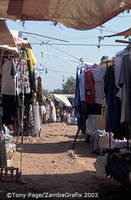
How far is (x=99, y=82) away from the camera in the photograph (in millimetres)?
9773

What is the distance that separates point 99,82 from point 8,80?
6.76 feet

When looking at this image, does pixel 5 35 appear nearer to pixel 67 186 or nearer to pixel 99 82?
pixel 67 186

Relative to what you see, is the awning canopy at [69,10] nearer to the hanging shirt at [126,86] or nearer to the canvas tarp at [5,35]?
the canvas tarp at [5,35]

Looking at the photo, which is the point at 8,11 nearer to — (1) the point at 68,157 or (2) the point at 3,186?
(2) the point at 3,186

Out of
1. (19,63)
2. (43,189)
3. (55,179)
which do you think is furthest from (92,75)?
(43,189)

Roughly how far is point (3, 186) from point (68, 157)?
4.32m

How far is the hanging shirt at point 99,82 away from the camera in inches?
380

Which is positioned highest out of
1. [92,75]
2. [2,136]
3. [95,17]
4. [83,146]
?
[95,17]

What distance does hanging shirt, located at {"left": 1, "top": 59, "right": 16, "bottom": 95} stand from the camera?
9516mm

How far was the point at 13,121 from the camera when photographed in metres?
9.78

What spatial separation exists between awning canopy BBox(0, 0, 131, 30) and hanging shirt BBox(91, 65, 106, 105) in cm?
411

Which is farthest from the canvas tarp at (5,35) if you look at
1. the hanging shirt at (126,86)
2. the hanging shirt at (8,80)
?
the hanging shirt at (8,80)

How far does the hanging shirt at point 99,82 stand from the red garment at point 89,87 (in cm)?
10

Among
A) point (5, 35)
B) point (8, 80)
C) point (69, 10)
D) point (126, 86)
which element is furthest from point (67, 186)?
point (69, 10)
